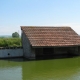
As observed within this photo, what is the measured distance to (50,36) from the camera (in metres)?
25.8

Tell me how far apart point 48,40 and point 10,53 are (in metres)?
4.72

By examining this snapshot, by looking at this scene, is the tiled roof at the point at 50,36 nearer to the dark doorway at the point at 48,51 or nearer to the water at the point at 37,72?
the dark doorway at the point at 48,51

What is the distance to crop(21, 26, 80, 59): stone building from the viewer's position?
78.6ft

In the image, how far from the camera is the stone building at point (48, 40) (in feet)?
78.6

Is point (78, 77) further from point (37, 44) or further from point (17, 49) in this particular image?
point (17, 49)

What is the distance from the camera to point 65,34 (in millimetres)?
27109

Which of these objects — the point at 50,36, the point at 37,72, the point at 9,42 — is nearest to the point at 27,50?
the point at 50,36

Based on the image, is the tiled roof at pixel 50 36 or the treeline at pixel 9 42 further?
the treeline at pixel 9 42

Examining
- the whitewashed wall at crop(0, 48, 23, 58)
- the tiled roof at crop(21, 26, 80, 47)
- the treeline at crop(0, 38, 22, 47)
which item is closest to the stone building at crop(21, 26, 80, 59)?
the tiled roof at crop(21, 26, 80, 47)

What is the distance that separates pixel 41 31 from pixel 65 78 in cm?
1257

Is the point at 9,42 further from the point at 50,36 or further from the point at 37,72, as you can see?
the point at 37,72

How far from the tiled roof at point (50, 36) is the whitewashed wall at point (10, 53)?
7.87ft

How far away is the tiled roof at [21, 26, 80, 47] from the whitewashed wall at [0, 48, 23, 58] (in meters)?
2.40

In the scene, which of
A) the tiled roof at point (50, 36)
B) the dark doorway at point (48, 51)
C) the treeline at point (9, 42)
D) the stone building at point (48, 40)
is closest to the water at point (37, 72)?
the stone building at point (48, 40)
